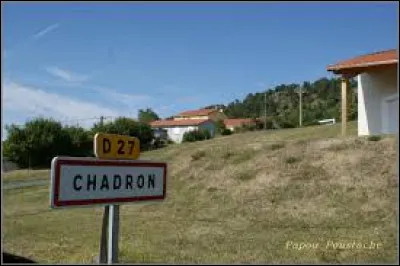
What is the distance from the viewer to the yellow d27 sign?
4672 mm

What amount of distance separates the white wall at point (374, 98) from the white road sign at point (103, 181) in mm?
16611

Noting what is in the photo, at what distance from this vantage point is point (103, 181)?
15.0 ft

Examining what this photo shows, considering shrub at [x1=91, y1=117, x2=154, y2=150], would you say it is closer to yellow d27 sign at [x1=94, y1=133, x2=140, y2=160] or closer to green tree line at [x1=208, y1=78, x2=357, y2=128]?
green tree line at [x1=208, y1=78, x2=357, y2=128]

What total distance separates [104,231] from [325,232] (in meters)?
7.33

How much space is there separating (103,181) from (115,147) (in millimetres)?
364

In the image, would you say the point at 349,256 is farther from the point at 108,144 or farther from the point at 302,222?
the point at 108,144

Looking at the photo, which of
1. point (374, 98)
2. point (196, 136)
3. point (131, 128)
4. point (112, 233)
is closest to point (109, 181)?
point (112, 233)

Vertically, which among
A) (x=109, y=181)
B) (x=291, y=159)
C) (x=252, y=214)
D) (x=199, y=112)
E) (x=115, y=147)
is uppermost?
(x=199, y=112)

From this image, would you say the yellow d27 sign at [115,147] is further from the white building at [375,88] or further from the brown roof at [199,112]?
the brown roof at [199,112]

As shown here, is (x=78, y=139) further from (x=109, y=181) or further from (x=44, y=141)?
(x=109, y=181)

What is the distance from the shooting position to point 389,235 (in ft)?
35.4

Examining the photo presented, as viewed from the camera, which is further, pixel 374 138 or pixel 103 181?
pixel 374 138

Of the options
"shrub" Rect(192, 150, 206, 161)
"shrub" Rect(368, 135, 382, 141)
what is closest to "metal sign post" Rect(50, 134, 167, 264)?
"shrub" Rect(368, 135, 382, 141)

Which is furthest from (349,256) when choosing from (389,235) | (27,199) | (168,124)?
(168,124)
